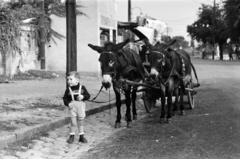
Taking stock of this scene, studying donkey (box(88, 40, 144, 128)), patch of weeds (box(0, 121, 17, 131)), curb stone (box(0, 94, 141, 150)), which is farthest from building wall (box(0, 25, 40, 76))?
patch of weeds (box(0, 121, 17, 131))

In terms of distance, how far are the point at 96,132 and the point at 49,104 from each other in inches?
106

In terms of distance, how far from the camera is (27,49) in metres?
18.8

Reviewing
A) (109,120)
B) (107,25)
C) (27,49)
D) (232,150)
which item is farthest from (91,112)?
(107,25)

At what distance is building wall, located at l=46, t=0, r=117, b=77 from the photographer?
772 inches

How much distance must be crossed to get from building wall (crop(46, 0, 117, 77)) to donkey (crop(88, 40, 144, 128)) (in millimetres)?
10695

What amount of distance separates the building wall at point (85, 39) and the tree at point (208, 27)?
48.6 metres

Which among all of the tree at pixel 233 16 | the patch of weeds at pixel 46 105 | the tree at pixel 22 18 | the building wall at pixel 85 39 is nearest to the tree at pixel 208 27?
the tree at pixel 233 16

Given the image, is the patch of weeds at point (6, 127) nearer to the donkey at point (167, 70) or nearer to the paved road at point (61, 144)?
the paved road at point (61, 144)

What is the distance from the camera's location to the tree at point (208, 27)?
66.1 metres

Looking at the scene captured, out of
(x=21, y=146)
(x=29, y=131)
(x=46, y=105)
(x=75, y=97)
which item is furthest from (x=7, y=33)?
(x=21, y=146)

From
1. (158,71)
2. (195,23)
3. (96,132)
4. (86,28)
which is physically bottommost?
(96,132)

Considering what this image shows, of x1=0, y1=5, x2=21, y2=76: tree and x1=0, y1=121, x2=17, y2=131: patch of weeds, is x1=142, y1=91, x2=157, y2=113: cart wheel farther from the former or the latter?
x1=0, y1=5, x2=21, y2=76: tree

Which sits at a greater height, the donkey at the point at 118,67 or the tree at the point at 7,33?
the tree at the point at 7,33

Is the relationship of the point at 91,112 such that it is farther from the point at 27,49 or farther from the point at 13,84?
the point at 27,49
